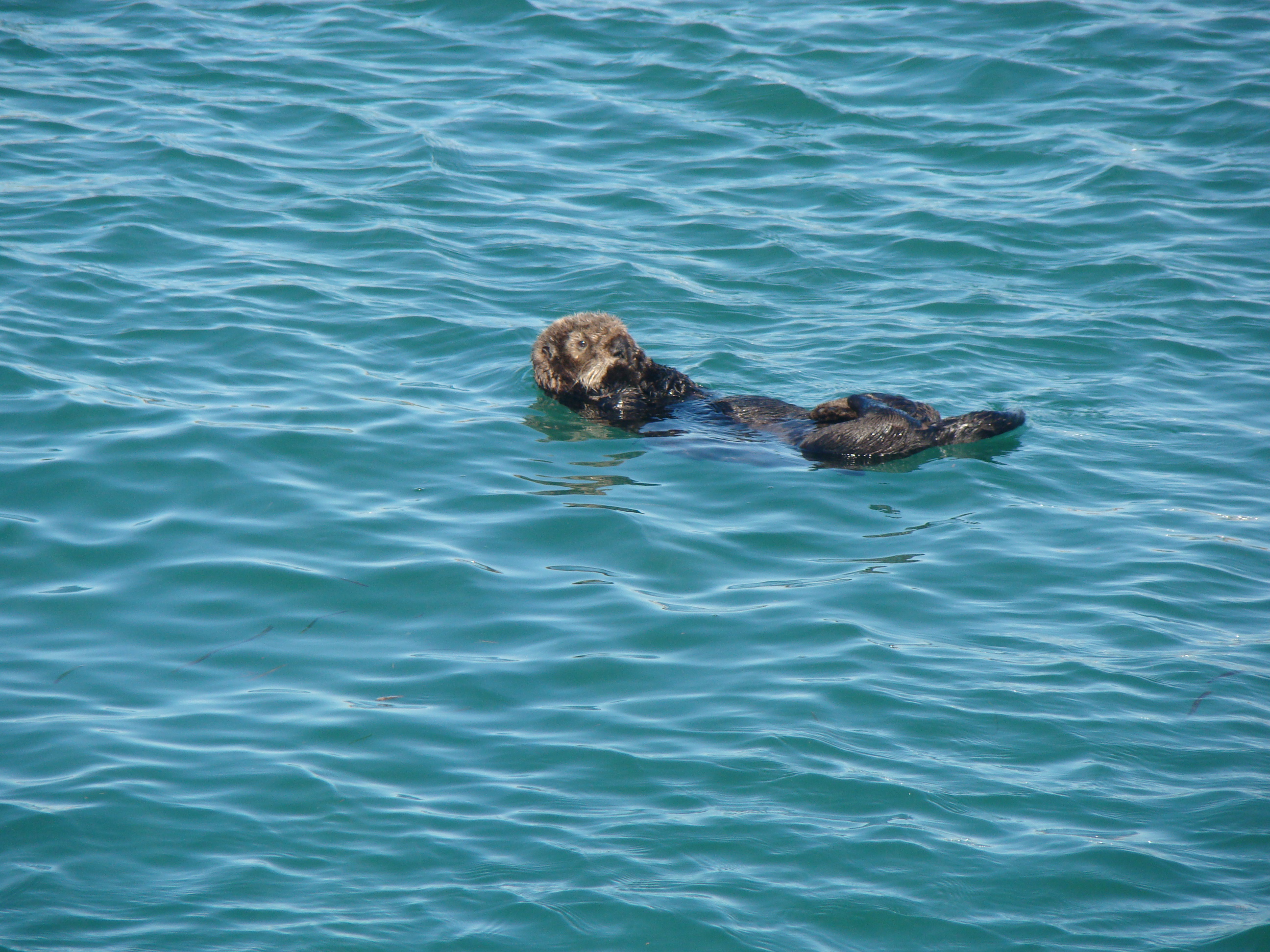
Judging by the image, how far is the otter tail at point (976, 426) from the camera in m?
6.15

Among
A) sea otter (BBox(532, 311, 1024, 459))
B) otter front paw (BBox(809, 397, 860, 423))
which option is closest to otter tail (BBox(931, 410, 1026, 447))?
sea otter (BBox(532, 311, 1024, 459))

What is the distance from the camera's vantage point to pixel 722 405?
7.04 metres

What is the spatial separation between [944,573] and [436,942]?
3.00 m

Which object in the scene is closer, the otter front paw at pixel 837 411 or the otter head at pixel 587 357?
the otter front paw at pixel 837 411

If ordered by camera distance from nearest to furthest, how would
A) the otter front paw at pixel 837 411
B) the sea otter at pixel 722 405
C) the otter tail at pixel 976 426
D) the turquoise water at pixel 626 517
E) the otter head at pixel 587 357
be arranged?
the turquoise water at pixel 626 517 → the otter tail at pixel 976 426 → the sea otter at pixel 722 405 → the otter front paw at pixel 837 411 → the otter head at pixel 587 357

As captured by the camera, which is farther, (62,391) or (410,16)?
(410,16)

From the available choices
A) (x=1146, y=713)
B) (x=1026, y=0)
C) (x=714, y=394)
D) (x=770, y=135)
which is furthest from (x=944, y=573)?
(x=1026, y=0)

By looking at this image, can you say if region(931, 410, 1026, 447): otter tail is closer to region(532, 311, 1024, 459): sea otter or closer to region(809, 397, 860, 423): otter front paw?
region(532, 311, 1024, 459): sea otter

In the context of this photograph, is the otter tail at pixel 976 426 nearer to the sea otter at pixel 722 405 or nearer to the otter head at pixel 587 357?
the sea otter at pixel 722 405

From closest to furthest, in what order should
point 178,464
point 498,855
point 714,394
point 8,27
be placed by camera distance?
point 498,855 → point 178,464 → point 714,394 → point 8,27

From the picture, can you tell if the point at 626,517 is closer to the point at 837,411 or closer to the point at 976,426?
the point at 837,411

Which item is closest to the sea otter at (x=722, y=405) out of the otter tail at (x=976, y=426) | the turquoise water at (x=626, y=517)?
the otter tail at (x=976, y=426)

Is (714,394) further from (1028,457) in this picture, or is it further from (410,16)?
(410,16)

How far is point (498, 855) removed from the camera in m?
3.61
